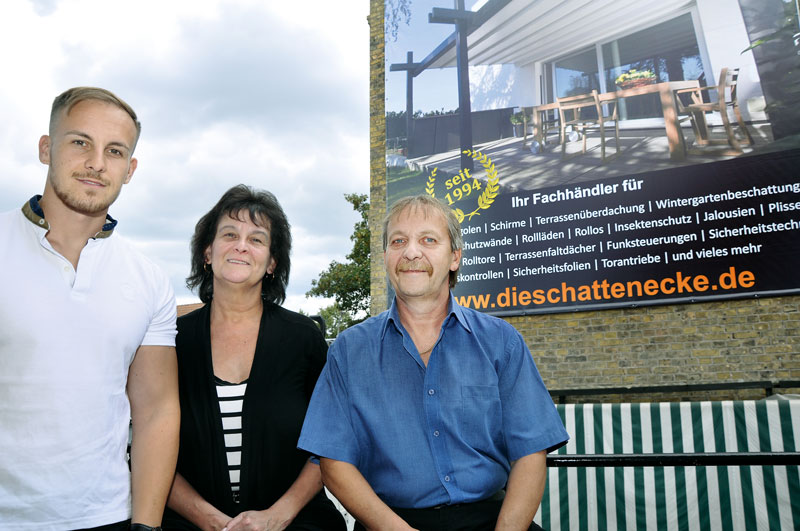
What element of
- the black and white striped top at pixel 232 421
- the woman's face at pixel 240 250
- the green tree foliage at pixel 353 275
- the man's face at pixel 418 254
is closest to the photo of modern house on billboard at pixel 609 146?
the man's face at pixel 418 254

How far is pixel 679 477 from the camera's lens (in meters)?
4.63

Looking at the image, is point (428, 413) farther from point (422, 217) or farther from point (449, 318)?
point (422, 217)

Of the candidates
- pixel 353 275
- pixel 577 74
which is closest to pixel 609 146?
pixel 577 74

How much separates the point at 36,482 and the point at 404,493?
111 cm

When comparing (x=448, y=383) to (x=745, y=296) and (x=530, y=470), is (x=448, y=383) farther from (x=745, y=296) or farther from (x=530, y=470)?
(x=745, y=296)

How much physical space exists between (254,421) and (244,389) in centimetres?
14

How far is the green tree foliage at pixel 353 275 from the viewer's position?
20.2 m

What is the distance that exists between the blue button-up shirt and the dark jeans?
0.03 metres

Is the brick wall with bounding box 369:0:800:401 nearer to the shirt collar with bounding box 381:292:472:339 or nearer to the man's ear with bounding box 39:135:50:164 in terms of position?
the shirt collar with bounding box 381:292:472:339

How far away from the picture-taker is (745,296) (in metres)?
5.73

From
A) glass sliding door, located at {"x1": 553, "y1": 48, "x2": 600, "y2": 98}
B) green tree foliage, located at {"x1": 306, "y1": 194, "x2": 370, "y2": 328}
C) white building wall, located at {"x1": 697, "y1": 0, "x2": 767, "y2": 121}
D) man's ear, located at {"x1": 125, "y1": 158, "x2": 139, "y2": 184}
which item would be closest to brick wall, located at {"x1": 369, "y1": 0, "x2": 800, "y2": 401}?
white building wall, located at {"x1": 697, "y1": 0, "x2": 767, "y2": 121}

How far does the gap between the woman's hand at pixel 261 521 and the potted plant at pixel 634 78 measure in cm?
595

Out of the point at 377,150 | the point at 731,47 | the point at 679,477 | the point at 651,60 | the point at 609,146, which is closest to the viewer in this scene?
the point at 679,477

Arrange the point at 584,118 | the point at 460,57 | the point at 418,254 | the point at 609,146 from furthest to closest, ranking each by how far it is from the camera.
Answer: the point at 460,57, the point at 584,118, the point at 609,146, the point at 418,254
